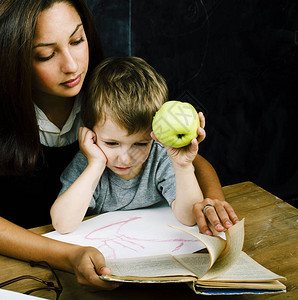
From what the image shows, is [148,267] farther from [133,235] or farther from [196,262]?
[133,235]

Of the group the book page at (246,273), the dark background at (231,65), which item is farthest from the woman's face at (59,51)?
the book page at (246,273)

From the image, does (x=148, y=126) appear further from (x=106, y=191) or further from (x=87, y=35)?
(x=87, y=35)

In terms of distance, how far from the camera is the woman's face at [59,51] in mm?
979

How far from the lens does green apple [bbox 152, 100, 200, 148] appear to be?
83 cm

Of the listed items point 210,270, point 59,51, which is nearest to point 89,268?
point 210,270

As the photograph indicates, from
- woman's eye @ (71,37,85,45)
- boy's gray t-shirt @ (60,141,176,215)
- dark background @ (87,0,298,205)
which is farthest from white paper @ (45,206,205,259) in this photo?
dark background @ (87,0,298,205)

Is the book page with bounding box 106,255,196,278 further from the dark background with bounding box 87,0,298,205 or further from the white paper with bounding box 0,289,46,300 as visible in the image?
the dark background with bounding box 87,0,298,205

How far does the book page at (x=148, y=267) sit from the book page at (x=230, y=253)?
45 millimetres

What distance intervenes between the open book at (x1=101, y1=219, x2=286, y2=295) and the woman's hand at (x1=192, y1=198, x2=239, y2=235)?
0.36 ft

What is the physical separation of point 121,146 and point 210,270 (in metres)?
0.45

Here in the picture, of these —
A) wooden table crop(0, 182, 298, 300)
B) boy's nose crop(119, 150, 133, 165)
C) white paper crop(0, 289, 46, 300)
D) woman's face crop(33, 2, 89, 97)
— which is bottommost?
wooden table crop(0, 182, 298, 300)

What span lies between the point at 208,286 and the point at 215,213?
1.00 feet

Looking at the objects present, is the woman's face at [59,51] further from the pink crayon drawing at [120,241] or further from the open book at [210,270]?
the open book at [210,270]

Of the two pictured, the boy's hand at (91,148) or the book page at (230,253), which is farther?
the boy's hand at (91,148)
